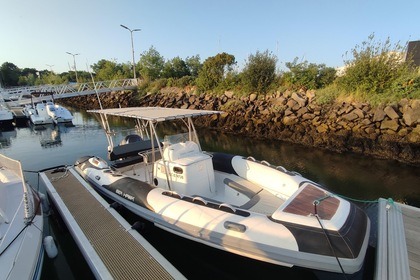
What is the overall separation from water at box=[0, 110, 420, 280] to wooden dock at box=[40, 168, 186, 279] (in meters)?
0.61

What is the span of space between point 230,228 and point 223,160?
9.11 feet

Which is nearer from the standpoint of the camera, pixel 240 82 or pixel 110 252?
pixel 110 252

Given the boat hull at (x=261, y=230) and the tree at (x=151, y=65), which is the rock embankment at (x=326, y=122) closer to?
the boat hull at (x=261, y=230)

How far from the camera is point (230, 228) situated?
389 cm

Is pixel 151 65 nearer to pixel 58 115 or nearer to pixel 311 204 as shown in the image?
pixel 58 115

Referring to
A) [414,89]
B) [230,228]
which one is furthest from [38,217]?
[414,89]

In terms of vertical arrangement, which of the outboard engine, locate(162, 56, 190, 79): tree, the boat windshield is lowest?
the outboard engine

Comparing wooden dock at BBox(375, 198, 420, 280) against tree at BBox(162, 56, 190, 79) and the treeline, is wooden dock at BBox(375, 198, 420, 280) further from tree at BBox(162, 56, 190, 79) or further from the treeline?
tree at BBox(162, 56, 190, 79)

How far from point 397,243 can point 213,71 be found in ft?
59.6

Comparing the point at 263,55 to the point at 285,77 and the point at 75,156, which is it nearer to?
the point at 285,77

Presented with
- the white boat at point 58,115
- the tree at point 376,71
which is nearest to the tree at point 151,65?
the white boat at point 58,115

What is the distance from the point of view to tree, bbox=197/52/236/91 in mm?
20080

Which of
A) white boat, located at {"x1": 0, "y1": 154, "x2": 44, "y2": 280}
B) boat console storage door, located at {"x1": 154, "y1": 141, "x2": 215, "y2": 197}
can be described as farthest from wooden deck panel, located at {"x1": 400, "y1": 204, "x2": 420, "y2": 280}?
white boat, located at {"x1": 0, "y1": 154, "x2": 44, "y2": 280}

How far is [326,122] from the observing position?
11398 millimetres
